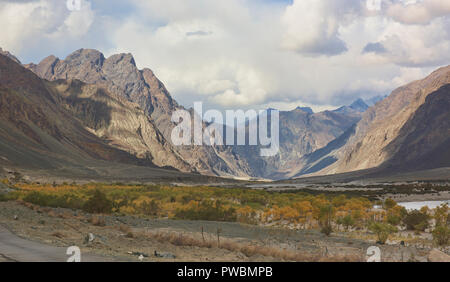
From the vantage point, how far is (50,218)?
25.4 meters

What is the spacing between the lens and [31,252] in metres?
14.4

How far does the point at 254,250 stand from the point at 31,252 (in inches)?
269

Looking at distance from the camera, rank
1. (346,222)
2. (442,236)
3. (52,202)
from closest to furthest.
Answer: (442,236)
(346,222)
(52,202)

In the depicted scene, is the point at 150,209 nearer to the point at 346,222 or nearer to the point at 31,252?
the point at 346,222

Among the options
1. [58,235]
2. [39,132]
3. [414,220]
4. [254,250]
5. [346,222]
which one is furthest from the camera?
[39,132]

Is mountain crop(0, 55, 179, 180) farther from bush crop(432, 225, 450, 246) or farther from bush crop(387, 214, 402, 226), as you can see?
bush crop(432, 225, 450, 246)

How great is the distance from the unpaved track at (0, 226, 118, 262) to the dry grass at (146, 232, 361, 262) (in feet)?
15.5

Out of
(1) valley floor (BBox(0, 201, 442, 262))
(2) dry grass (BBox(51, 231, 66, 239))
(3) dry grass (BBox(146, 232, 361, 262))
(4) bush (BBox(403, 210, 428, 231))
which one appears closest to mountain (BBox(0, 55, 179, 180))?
(1) valley floor (BBox(0, 201, 442, 262))

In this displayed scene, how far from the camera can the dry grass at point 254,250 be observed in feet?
49.2

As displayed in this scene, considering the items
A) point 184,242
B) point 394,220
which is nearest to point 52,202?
point 184,242

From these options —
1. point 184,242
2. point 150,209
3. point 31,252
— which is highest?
point 31,252

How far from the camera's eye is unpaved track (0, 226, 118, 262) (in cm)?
1312
